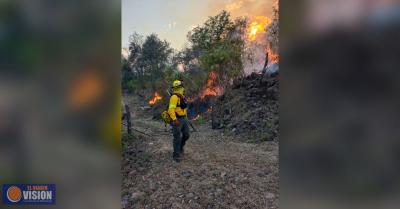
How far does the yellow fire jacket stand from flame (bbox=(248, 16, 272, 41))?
1070 mm

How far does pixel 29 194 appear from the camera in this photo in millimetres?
3186

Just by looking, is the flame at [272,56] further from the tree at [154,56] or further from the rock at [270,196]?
the rock at [270,196]

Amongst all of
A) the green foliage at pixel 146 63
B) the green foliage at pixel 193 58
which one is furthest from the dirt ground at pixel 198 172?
the green foliage at pixel 193 58

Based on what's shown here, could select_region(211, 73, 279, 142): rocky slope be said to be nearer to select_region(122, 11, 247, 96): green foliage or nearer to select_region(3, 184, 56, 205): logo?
select_region(122, 11, 247, 96): green foliage

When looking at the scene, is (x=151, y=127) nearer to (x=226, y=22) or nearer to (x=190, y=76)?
(x=190, y=76)

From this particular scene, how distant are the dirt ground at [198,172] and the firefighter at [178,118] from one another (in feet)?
0.20

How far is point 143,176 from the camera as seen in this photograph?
3.25m

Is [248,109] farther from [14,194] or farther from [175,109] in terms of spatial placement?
[14,194]

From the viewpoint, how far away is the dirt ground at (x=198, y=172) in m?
3.22

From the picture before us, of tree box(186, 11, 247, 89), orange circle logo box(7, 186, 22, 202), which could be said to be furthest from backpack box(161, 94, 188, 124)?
orange circle logo box(7, 186, 22, 202)

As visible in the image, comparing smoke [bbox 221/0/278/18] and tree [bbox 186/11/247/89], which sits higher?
smoke [bbox 221/0/278/18]

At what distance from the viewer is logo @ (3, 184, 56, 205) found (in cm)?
317

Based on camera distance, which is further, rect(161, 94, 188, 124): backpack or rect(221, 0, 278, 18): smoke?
rect(161, 94, 188, 124): backpack

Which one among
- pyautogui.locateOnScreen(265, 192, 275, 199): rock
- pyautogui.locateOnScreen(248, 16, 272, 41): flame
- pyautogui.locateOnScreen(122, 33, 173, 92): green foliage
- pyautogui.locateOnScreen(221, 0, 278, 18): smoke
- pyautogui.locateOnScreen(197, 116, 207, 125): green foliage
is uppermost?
pyautogui.locateOnScreen(221, 0, 278, 18): smoke
